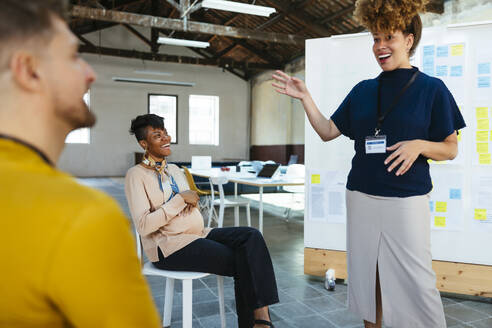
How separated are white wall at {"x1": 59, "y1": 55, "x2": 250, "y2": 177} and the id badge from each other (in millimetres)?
12305

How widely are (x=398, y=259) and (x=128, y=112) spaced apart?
13500 millimetres

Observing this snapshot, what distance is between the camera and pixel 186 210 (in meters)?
1.88

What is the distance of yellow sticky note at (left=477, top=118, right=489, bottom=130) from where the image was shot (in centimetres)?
247

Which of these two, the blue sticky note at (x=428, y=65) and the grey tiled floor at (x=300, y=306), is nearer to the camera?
the grey tiled floor at (x=300, y=306)

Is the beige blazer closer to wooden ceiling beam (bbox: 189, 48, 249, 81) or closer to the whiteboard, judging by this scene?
the whiteboard

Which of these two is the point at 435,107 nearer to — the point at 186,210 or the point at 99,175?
the point at 186,210

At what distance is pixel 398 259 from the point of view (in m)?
1.28

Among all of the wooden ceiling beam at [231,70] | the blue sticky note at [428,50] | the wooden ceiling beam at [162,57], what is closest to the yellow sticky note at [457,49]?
the blue sticky note at [428,50]

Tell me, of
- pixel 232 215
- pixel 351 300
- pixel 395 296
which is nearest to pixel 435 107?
pixel 395 296

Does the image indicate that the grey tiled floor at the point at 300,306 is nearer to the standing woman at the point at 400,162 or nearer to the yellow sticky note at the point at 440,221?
the yellow sticky note at the point at 440,221

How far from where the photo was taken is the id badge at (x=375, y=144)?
1288mm

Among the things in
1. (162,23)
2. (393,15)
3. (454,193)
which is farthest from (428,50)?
(162,23)

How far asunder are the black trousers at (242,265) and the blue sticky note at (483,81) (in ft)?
6.04

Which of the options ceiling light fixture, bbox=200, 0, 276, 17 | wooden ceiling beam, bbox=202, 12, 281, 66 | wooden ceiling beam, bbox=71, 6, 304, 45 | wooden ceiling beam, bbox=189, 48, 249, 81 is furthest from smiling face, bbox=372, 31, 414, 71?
wooden ceiling beam, bbox=189, 48, 249, 81
